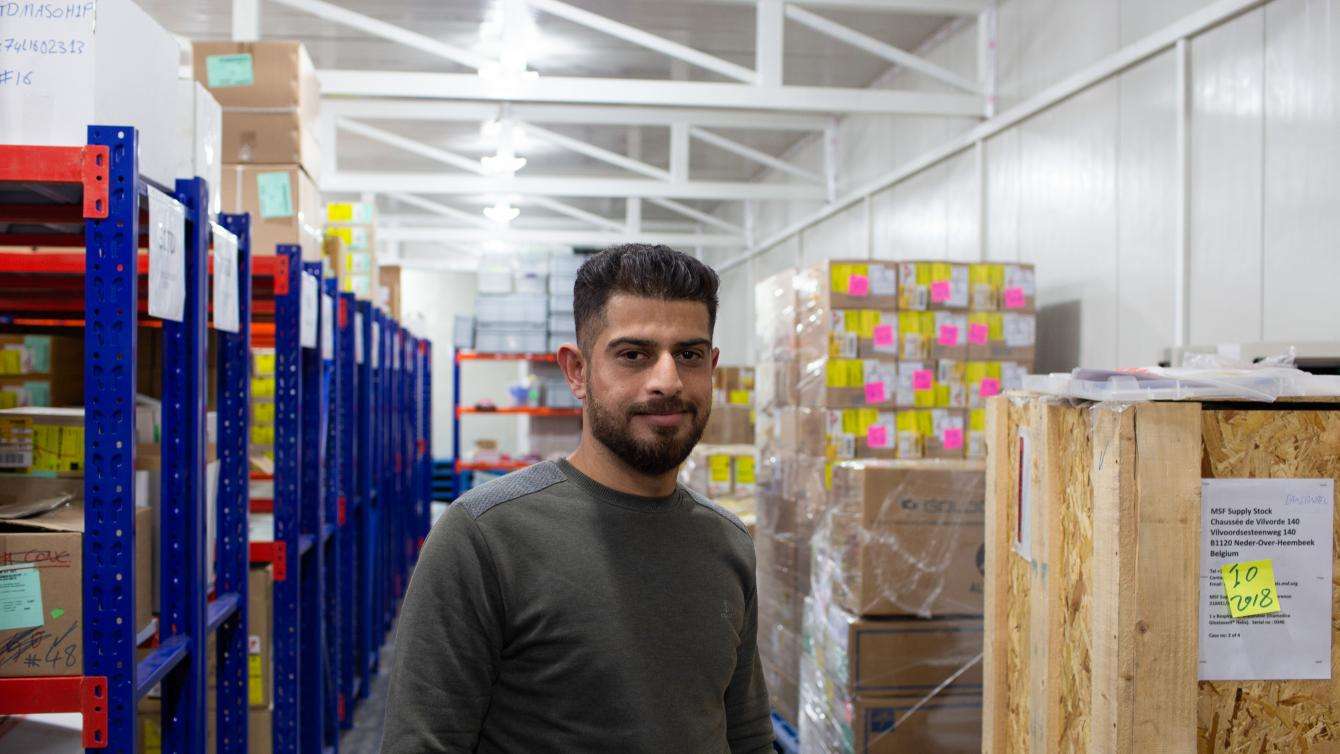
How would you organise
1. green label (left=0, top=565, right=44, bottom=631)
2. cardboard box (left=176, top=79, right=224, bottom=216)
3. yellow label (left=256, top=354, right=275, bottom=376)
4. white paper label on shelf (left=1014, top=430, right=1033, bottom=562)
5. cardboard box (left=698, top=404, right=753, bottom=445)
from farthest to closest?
1. cardboard box (left=698, top=404, right=753, bottom=445)
2. yellow label (left=256, top=354, right=275, bottom=376)
3. cardboard box (left=176, top=79, right=224, bottom=216)
4. white paper label on shelf (left=1014, top=430, right=1033, bottom=562)
5. green label (left=0, top=565, right=44, bottom=631)

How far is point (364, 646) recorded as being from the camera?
643 cm

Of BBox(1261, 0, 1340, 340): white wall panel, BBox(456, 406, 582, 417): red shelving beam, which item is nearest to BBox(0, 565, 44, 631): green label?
BBox(1261, 0, 1340, 340): white wall panel

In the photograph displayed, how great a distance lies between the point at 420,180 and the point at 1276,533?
29.6ft

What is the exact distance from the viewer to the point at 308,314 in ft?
13.2

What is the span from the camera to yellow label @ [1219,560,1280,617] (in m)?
1.88

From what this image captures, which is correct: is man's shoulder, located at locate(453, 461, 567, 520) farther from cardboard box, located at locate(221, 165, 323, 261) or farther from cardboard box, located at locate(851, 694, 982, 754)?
cardboard box, located at locate(221, 165, 323, 261)

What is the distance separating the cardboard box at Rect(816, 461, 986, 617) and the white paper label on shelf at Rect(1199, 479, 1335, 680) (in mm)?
1957

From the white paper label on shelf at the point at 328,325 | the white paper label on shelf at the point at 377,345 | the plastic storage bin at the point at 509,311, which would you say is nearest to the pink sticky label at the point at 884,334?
the white paper label on shelf at the point at 328,325

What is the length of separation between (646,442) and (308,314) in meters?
2.73

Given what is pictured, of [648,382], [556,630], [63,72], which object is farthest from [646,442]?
[63,72]

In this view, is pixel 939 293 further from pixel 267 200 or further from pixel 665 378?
pixel 665 378

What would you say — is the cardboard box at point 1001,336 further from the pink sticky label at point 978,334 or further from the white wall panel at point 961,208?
the white wall panel at point 961,208

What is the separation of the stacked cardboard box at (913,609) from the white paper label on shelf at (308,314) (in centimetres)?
218

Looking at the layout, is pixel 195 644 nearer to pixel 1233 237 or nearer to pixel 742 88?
pixel 1233 237
